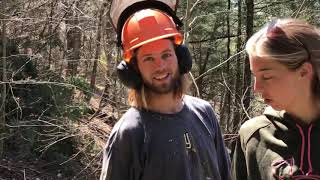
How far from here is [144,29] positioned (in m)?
2.38

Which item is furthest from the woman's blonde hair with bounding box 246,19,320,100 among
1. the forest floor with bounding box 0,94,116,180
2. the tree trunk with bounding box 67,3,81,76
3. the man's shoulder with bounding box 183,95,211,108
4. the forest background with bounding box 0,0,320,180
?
the tree trunk with bounding box 67,3,81,76

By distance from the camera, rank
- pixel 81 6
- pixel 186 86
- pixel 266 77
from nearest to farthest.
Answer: pixel 266 77 → pixel 186 86 → pixel 81 6

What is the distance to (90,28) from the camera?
39.1 ft

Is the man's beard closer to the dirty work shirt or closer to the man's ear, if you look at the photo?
the dirty work shirt

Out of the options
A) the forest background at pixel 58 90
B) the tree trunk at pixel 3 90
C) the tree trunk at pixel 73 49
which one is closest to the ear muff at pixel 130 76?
the forest background at pixel 58 90

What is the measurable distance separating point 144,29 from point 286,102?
0.84 metres

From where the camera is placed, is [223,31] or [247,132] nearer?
[247,132]

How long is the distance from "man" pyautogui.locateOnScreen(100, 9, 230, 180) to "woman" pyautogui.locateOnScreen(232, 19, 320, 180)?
0.55 metres

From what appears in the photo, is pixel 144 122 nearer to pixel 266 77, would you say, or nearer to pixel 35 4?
pixel 266 77

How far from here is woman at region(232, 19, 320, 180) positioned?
5.67ft

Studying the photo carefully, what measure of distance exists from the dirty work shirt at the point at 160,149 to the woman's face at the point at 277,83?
0.72 meters

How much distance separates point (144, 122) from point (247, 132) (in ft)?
2.03

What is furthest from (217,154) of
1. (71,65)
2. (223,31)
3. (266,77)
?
(223,31)

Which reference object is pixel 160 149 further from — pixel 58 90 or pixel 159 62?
pixel 58 90
